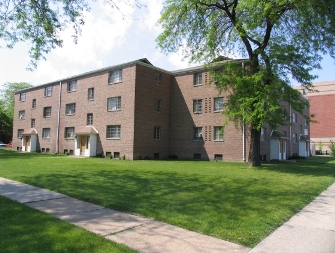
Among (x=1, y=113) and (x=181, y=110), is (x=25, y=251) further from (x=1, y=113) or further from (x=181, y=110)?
(x=1, y=113)

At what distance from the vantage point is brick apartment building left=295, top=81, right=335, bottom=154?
180 ft

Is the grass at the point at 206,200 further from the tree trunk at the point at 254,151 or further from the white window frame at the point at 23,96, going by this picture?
the white window frame at the point at 23,96

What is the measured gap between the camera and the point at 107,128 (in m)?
27.0

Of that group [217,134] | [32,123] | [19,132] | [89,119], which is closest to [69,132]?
[89,119]

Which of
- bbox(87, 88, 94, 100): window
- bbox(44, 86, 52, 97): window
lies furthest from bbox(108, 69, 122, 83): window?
bbox(44, 86, 52, 97): window

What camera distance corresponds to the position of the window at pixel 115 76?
26.5 meters

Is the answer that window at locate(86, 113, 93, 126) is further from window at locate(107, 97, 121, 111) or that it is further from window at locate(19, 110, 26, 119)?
window at locate(19, 110, 26, 119)

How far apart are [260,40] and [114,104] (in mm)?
14420

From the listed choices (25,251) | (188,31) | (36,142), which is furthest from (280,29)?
(36,142)

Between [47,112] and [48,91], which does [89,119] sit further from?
[48,91]

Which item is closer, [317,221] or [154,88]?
[317,221]

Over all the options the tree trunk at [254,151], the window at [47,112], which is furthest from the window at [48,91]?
the tree trunk at [254,151]

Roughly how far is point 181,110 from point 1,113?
5036 cm

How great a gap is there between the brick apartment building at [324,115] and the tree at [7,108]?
63.8 m
